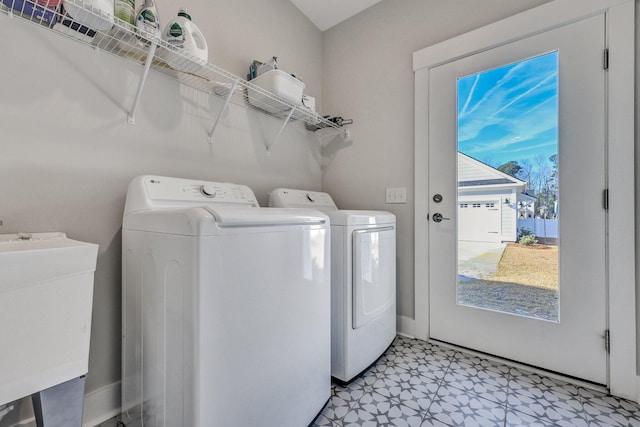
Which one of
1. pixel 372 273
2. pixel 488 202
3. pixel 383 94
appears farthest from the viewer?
pixel 383 94

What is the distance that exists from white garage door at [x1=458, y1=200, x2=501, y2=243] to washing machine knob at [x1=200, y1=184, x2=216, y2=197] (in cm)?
150

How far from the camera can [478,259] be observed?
1696 mm

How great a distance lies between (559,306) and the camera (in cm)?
145

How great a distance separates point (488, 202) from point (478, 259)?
1.18ft

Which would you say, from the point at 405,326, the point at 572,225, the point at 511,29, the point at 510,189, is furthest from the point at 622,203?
the point at 405,326

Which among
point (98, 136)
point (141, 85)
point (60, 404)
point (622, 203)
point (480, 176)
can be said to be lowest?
point (60, 404)

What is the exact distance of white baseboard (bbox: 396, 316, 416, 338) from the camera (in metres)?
1.94

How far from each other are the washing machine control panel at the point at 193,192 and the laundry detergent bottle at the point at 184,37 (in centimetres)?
58

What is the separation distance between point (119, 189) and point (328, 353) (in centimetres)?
119

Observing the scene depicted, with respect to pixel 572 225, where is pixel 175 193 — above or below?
above

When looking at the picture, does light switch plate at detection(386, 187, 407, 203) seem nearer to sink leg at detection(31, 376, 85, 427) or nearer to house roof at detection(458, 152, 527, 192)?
house roof at detection(458, 152, 527, 192)

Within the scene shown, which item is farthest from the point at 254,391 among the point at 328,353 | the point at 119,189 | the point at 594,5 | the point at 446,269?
the point at 594,5

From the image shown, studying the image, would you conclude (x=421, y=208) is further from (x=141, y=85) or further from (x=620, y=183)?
(x=141, y=85)

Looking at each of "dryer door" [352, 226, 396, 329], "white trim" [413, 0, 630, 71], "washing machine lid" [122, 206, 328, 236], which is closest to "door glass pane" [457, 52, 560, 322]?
"white trim" [413, 0, 630, 71]
